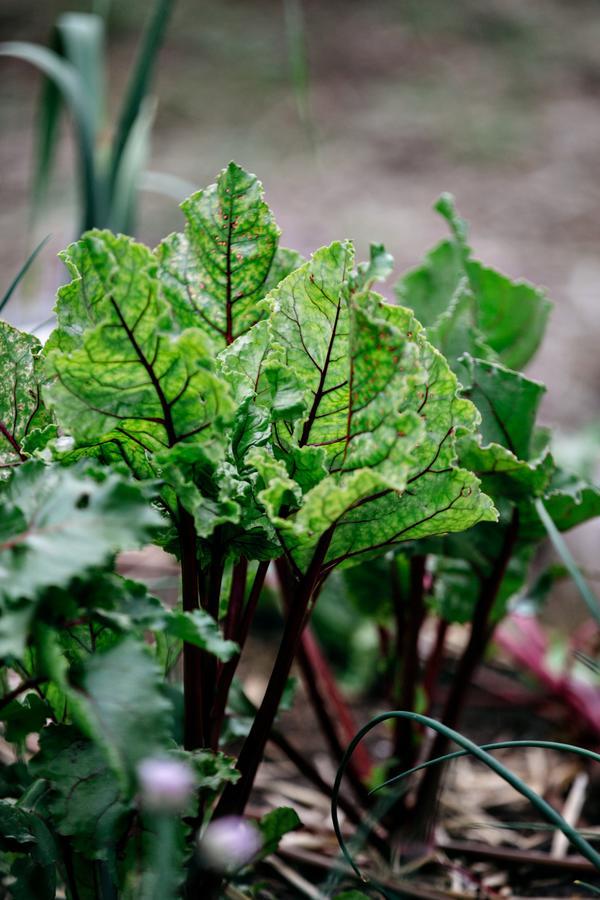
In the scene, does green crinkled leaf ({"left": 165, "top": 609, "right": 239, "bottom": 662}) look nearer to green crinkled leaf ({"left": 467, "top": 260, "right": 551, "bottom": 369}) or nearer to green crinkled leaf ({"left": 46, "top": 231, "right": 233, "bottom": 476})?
green crinkled leaf ({"left": 46, "top": 231, "right": 233, "bottom": 476})

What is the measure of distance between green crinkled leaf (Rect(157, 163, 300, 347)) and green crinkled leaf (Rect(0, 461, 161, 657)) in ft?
0.71

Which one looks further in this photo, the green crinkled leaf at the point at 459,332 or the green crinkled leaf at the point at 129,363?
the green crinkled leaf at the point at 459,332

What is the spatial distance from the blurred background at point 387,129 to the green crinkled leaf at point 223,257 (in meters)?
1.42

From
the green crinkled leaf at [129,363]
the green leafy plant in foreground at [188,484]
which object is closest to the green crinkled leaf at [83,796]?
the green leafy plant in foreground at [188,484]

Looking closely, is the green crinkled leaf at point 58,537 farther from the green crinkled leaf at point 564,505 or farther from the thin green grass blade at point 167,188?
the thin green grass blade at point 167,188

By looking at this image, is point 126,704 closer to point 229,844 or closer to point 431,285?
point 229,844

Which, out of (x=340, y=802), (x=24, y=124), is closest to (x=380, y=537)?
(x=340, y=802)

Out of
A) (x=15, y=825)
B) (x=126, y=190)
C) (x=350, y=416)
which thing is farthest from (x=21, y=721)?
(x=126, y=190)

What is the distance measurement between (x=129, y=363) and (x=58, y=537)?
13cm

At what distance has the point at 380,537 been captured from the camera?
59 centimetres

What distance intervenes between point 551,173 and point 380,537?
9.35 feet

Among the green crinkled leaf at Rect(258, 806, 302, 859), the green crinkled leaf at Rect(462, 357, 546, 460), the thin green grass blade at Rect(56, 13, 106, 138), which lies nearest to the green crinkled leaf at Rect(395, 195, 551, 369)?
the green crinkled leaf at Rect(462, 357, 546, 460)

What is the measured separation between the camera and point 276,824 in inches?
27.5

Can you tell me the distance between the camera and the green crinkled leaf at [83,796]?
559mm
